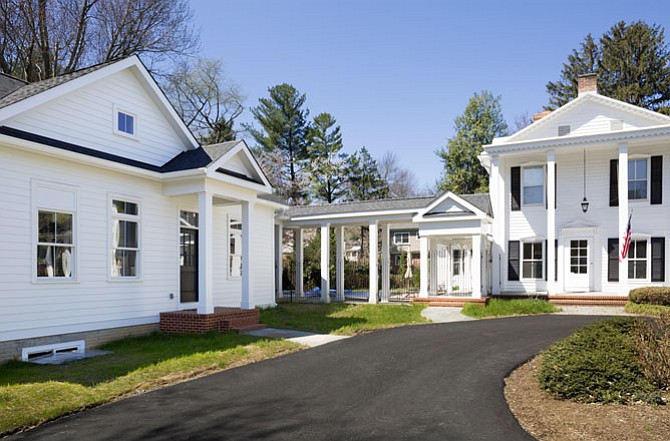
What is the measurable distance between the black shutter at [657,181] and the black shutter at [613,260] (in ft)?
6.85

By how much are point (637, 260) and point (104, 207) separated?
19.0 m

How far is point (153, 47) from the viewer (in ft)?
88.4

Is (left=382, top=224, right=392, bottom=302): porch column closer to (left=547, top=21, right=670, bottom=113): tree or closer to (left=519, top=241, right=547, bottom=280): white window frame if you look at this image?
(left=519, top=241, right=547, bottom=280): white window frame

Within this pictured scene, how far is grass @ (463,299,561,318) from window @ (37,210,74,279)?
11.9m

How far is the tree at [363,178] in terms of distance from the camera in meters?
43.0

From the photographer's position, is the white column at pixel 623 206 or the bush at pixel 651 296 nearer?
the bush at pixel 651 296

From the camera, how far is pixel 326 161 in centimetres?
4225

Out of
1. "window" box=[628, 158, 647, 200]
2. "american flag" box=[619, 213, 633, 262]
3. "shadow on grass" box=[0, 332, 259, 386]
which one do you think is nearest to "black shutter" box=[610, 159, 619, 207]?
"window" box=[628, 158, 647, 200]

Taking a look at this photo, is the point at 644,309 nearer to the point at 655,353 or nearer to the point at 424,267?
the point at 424,267

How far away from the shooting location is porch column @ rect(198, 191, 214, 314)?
43.2ft

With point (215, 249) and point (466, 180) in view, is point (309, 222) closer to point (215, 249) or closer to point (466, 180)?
point (215, 249)

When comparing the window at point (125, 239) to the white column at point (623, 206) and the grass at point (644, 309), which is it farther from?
the white column at point (623, 206)

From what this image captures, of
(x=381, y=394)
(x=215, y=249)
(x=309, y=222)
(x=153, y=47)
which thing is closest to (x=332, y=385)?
(x=381, y=394)

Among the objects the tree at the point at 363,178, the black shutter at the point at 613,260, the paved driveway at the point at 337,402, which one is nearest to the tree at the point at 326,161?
the tree at the point at 363,178
